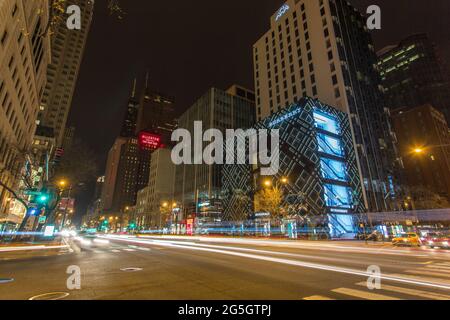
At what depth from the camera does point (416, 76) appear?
139750mm

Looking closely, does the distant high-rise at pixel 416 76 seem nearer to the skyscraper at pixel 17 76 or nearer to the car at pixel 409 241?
the car at pixel 409 241

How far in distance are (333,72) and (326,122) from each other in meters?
16.9

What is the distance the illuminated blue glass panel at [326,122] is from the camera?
177ft

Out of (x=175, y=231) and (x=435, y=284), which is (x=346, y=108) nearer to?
(x=435, y=284)

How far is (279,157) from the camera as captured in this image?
5800 centimetres

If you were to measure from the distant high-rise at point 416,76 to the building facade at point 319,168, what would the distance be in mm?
112844

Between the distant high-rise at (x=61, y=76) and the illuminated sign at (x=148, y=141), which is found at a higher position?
the distant high-rise at (x=61, y=76)

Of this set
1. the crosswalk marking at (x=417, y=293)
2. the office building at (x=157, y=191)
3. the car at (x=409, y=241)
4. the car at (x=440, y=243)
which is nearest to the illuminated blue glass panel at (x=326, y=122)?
the car at (x=409, y=241)

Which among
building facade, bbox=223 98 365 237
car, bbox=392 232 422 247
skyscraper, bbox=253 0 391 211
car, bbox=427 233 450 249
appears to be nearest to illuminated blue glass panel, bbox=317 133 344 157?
building facade, bbox=223 98 365 237

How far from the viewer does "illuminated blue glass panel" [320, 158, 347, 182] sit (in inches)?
1966

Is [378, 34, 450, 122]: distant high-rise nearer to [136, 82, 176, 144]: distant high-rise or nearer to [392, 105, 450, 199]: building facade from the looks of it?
[392, 105, 450, 199]: building facade

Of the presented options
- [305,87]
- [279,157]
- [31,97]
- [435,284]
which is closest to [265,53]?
[305,87]

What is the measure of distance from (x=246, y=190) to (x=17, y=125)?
50691 millimetres
